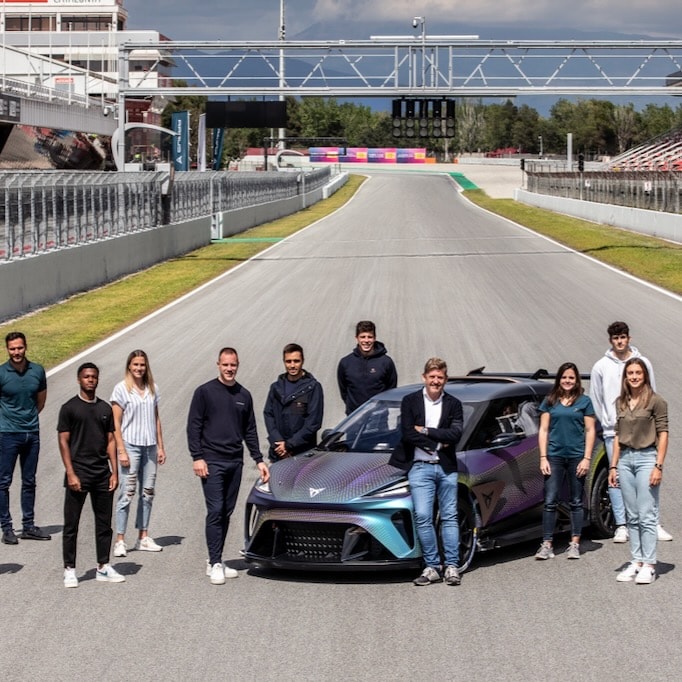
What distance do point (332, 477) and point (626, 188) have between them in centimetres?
5159

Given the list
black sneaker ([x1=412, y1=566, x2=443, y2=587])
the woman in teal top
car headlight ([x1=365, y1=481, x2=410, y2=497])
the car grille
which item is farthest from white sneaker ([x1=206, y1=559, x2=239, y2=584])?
the woman in teal top

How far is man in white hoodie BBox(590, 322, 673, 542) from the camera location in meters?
11.0

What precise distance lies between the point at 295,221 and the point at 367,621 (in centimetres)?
6221

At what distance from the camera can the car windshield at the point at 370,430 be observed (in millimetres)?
10734

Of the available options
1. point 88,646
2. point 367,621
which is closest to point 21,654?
point 88,646

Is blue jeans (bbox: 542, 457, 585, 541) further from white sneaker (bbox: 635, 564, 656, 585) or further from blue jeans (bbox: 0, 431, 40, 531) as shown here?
blue jeans (bbox: 0, 431, 40, 531)

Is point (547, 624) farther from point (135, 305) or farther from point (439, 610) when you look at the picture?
point (135, 305)

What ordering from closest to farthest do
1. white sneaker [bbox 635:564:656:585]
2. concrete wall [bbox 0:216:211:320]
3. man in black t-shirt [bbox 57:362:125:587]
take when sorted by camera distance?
1. white sneaker [bbox 635:564:656:585]
2. man in black t-shirt [bbox 57:362:125:587]
3. concrete wall [bbox 0:216:211:320]

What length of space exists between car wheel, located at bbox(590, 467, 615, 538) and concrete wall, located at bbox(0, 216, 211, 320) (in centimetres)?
1834

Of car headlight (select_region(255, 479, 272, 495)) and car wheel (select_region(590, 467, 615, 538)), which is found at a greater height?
car headlight (select_region(255, 479, 272, 495))

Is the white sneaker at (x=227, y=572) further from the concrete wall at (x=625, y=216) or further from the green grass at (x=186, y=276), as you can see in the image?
the concrete wall at (x=625, y=216)

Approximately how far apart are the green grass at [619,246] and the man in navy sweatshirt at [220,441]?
2331 cm

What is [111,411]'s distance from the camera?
32.8ft

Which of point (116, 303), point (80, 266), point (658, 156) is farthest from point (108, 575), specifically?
point (658, 156)
